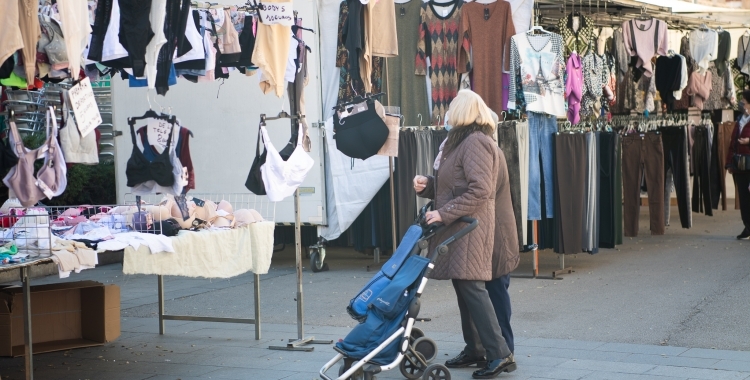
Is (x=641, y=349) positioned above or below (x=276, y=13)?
below

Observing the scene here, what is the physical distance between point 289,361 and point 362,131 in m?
2.54

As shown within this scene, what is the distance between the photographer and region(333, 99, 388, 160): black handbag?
8641mm

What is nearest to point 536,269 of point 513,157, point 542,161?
point 542,161

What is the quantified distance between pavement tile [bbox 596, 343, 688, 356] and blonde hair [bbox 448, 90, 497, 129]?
6.38ft

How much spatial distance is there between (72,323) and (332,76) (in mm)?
4788

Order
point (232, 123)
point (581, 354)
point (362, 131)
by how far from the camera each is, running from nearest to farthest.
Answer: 1. point (581, 354)
2. point (362, 131)
3. point (232, 123)

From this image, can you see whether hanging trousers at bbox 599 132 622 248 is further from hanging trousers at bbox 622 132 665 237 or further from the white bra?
the white bra

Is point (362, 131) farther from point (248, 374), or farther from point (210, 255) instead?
point (248, 374)

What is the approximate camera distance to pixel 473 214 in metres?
6.12

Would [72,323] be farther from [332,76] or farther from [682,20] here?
[682,20]

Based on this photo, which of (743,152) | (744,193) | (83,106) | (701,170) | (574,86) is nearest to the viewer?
(83,106)

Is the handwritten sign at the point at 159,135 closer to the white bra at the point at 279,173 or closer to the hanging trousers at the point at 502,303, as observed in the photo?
the white bra at the point at 279,173

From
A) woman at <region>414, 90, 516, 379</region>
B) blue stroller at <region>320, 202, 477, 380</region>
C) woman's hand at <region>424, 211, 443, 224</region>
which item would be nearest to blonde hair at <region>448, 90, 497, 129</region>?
woman at <region>414, 90, 516, 379</region>

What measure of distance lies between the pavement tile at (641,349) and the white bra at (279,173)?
2.53m
